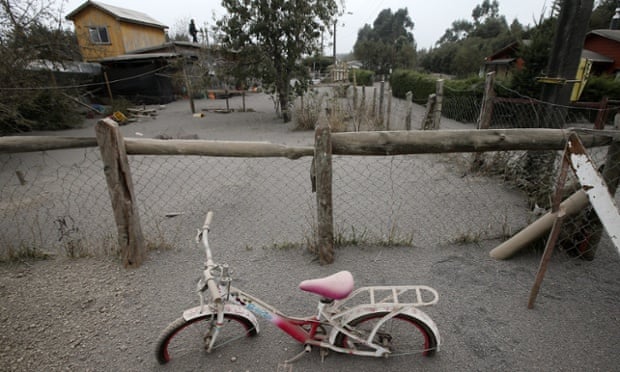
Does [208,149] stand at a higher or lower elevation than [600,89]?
lower

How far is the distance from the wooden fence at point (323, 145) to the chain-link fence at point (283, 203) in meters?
0.73

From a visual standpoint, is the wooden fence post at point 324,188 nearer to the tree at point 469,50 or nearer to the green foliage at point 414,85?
the green foliage at point 414,85

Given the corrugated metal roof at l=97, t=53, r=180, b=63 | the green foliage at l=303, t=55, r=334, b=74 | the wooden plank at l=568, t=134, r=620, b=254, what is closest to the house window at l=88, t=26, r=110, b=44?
the corrugated metal roof at l=97, t=53, r=180, b=63

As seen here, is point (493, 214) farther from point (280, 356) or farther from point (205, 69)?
point (205, 69)

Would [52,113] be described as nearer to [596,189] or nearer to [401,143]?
[401,143]

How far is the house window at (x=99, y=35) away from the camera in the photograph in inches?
830

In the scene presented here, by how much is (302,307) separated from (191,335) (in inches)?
32.3

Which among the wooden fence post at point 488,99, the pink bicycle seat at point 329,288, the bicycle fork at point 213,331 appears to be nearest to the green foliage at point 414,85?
the wooden fence post at point 488,99

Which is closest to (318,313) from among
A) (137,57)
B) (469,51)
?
(137,57)

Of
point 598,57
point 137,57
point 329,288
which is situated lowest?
point 329,288

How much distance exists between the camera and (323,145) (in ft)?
8.11

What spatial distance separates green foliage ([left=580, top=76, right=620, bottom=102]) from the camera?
34.9ft

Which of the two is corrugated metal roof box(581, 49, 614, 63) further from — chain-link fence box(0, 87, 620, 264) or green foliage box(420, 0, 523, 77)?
chain-link fence box(0, 87, 620, 264)

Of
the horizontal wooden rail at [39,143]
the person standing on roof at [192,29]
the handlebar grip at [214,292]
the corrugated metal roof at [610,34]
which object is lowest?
the handlebar grip at [214,292]
